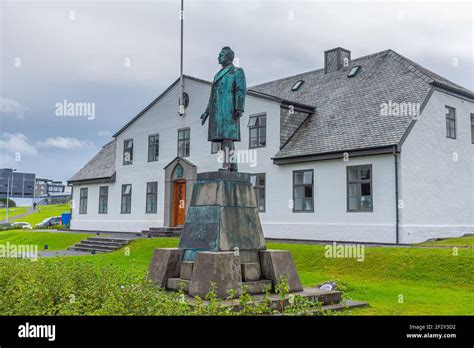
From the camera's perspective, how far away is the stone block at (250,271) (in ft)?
31.2

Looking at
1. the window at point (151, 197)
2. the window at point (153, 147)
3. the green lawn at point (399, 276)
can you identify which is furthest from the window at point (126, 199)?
the green lawn at point (399, 276)

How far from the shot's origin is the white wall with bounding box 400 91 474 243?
19.4m

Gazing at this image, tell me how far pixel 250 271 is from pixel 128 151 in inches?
951

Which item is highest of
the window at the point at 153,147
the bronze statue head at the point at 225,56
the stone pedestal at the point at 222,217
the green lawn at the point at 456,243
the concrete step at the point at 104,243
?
the window at the point at 153,147

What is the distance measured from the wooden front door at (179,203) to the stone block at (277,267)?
18.0m

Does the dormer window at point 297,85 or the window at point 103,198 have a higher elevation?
the dormer window at point 297,85

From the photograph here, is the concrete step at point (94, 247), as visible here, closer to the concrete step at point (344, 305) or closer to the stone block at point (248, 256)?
the stone block at point (248, 256)

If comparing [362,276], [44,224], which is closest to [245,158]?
[362,276]

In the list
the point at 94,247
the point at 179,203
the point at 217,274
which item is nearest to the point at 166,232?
the point at 179,203

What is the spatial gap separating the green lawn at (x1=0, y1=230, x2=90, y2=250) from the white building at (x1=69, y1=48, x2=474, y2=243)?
13.4 ft

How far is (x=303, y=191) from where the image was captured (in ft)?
73.3

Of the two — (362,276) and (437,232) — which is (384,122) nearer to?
(437,232)
